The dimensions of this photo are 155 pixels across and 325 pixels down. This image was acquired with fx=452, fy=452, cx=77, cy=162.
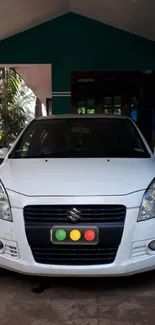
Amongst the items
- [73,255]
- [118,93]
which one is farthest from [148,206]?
[118,93]

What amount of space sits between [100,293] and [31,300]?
55 cm

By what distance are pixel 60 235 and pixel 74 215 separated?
0.60 feet

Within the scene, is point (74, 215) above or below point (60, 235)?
above

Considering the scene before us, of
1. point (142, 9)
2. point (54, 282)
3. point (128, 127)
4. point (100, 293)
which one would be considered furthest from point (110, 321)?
point (142, 9)

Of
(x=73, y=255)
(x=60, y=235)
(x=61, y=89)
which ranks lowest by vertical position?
(x=73, y=255)

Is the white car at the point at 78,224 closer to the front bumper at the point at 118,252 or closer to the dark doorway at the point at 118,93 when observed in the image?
the front bumper at the point at 118,252

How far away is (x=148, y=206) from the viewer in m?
3.45

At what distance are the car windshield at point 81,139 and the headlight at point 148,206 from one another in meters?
1.00

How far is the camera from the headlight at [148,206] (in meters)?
3.40

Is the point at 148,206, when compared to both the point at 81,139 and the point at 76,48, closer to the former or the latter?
the point at 81,139

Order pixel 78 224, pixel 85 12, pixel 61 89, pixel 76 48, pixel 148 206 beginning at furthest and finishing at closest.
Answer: pixel 61 89 → pixel 76 48 → pixel 85 12 → pixel 148 206 → pixel 78 224

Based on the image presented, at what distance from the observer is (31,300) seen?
11.3 feet

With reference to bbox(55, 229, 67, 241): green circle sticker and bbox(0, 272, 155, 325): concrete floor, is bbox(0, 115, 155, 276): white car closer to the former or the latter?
bbox(55, 229, 67, 241): green circle sticker

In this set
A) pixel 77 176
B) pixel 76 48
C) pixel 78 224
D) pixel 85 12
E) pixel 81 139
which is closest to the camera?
pixel 78 224
